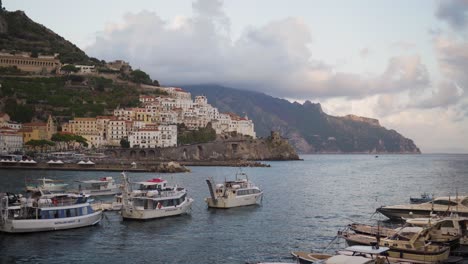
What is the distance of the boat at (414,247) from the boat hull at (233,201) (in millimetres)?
25142

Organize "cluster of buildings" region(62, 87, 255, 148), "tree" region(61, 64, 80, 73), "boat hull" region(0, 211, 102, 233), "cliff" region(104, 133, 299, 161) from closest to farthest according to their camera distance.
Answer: "boat hull" region(0, 211, 102, 233)
"cliff" region(104, 133, 299, 161)
"cluster of buildings" region(62, 87, 255, 148)
"tree" region(61, 64, 80, 73)

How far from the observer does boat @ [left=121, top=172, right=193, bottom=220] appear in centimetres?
4491

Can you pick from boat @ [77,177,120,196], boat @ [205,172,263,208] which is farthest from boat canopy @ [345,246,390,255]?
boat @ [77,177,120,196]

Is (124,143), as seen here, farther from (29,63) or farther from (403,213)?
(403,213)

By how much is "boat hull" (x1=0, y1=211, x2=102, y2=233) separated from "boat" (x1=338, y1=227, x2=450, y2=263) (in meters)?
22.0

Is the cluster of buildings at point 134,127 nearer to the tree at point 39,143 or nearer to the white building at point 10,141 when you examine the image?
the tree at point 39,143

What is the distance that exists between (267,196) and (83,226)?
106 ft

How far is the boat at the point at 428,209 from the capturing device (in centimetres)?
4288

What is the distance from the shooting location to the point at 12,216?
125 feet

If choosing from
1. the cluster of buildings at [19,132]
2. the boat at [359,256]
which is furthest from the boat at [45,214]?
the cluster of buildings at [19,132]

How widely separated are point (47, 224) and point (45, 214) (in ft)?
2.48

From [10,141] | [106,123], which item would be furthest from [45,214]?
[106,123]

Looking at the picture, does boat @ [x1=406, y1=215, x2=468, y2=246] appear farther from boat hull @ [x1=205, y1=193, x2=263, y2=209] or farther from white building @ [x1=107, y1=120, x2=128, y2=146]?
white building @ [x1=107, y1=120, x2=128, y2=146]

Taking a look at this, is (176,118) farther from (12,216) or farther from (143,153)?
(12,216)
